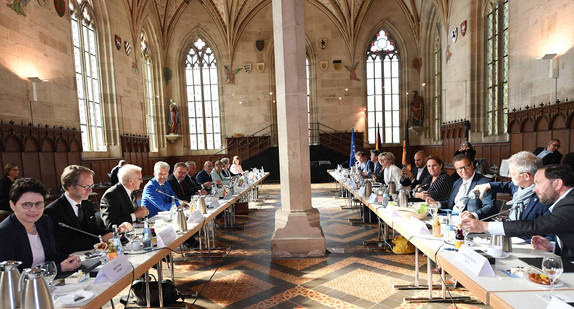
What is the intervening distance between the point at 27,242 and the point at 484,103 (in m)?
13.5

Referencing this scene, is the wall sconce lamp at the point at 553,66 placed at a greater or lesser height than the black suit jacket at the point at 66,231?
greater

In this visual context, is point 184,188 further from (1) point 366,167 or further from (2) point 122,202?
(1) point 366,167

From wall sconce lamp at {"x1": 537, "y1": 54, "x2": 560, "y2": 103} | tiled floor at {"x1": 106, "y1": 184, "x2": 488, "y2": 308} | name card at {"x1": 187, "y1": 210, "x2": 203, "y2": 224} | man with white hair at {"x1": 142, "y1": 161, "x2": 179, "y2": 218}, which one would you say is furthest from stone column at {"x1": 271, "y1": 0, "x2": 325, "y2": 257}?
wall sconce lamp at {"x1": 537, "y1": 54, "x2": 560, "y2": 103}

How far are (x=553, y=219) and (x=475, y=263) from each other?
64 centimetres

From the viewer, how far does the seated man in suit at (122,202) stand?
12.1 feet

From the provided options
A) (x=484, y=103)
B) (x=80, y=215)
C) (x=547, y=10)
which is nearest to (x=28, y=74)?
(x=80, y=215)

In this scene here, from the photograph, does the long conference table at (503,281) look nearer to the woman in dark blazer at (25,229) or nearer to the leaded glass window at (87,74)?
the woman in dark blazer at (25,229)

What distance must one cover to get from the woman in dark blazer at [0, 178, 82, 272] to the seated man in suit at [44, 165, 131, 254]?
50 cm

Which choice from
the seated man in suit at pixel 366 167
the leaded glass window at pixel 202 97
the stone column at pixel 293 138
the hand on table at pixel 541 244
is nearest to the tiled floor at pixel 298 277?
the stone column at pixel 293 138

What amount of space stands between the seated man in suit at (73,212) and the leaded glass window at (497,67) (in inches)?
485

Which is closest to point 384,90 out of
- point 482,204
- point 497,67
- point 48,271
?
point 497,67

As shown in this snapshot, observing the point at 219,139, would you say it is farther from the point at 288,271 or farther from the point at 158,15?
the point at 288,271

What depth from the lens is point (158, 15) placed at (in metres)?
16.7

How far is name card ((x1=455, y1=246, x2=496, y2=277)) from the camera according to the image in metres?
2.04
